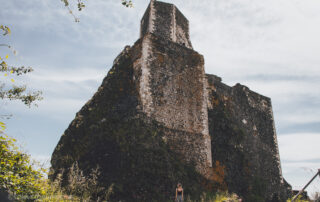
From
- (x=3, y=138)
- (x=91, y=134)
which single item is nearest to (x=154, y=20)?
(x=91, y=134)

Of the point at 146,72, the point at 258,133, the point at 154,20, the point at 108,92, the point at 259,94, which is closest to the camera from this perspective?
the point at 146,72

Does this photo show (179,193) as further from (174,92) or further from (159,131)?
(174,92)

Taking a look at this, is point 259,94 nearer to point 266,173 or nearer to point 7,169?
point 266,173

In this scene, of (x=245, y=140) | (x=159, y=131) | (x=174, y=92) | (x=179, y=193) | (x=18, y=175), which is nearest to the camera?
(x=18, y=175)

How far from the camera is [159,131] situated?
9.14 m

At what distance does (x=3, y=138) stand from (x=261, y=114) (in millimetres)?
15723

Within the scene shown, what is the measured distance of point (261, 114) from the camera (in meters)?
16.8

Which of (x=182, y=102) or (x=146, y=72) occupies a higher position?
(x=146, y=72)

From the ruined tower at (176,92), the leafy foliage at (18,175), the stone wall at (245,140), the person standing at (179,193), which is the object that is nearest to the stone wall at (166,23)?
the stone wall at (245,140)

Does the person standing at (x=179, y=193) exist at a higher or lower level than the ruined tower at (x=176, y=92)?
lower

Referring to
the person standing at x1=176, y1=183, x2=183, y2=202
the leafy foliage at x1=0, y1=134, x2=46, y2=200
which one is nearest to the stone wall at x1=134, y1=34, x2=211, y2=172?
the person standing at x1=176, y1=183, x2=183, y2=202

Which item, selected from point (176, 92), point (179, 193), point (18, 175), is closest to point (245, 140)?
point (176, 92)

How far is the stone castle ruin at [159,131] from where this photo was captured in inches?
318

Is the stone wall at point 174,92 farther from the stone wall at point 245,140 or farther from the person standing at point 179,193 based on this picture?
the person standing at point 179,193
